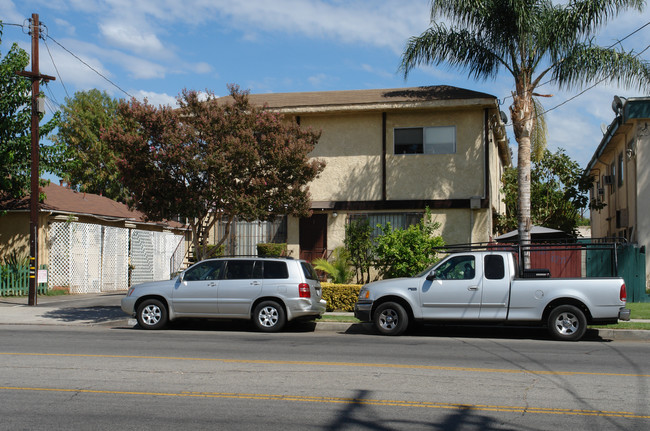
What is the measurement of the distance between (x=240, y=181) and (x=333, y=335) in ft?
15.8

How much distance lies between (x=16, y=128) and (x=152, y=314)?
10.7 meters

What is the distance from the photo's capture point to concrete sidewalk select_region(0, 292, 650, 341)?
13.2 metres

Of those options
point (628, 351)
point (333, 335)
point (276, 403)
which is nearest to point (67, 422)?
point (276, 403)

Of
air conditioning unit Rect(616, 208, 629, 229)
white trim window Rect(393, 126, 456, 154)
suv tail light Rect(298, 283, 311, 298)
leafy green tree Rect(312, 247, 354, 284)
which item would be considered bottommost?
A: suv tail light Rect(298, 283, 311, 298)

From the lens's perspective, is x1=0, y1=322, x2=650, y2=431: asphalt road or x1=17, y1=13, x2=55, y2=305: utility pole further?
x1=17, y1=13, x2=55, y2=305: utility pole

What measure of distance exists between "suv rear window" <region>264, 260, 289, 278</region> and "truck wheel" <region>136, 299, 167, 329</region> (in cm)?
251

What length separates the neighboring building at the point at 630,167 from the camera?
19.8 metres

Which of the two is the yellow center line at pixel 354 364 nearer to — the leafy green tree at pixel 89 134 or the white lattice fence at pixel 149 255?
the white lattice fence at pixel 149 255

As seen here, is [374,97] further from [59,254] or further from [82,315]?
[59,254]

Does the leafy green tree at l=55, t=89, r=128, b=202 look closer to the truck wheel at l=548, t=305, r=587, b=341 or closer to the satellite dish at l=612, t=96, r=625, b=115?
the satellite dish at l=612, t=96, r=625, b=115

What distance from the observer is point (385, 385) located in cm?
781

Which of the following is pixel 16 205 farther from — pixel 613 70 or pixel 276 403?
pixel 613 70

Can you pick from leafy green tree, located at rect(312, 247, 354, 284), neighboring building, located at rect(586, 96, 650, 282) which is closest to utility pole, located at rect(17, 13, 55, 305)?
leafy green tree, located at rect(312, 247, 354, 284)

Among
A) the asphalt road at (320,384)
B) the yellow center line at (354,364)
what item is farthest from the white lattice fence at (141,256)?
the yellow center line at (354,364)
